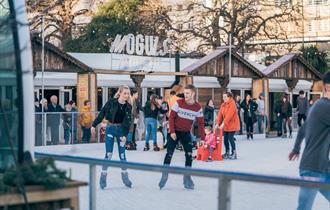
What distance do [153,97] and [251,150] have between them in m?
3.23

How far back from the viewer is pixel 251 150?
22.5 meters

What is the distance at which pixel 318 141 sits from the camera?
7.30m

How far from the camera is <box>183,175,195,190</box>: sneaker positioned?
567 centimetres

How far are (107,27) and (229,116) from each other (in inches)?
1352

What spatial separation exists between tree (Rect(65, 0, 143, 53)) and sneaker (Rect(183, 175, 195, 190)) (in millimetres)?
42057

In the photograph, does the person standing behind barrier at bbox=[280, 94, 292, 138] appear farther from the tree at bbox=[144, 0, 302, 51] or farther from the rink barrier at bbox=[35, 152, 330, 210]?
the rink barrier at bbox=[35, 152, 330, 210]

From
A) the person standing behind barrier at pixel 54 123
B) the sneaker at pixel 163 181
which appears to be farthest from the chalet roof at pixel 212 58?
the sneaker at pixel 163 181

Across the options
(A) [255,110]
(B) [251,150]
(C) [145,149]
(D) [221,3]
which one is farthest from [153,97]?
(D) [221,3]

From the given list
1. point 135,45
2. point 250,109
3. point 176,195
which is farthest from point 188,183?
point 135,45

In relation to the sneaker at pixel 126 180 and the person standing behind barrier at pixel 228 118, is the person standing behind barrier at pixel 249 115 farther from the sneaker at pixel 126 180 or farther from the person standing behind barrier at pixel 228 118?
the sneaker at pixel 126 180

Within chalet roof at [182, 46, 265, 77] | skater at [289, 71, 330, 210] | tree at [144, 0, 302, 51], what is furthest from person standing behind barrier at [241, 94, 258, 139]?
skater at [289, 71, 330, 210]

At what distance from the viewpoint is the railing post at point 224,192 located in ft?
17.6

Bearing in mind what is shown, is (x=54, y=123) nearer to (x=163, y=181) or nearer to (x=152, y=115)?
(x=152, y=115)

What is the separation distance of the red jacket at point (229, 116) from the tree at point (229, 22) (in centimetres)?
2563
